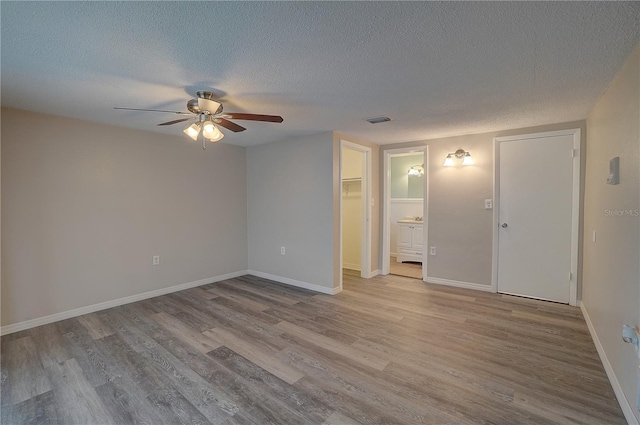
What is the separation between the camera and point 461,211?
13.8 ft

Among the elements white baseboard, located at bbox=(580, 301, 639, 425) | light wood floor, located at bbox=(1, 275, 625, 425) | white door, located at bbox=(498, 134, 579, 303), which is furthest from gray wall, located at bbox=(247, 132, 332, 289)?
white baseboard, located at bbox=(580, 301, 639, 425)

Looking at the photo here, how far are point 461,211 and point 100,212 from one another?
4.74m

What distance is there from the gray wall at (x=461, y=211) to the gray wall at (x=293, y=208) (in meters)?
1.62

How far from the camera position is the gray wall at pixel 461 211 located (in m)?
4.00

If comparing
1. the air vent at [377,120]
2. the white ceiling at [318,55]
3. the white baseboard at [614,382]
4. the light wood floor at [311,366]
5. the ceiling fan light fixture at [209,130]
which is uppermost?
the air vent at [377,120]

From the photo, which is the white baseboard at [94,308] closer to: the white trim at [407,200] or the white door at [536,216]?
the white trim at [407,200]

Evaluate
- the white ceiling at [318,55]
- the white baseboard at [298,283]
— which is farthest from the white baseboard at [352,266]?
the white ceiling at [318,55]

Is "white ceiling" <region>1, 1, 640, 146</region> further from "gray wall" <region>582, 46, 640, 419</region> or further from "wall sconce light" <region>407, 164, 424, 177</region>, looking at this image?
"wall sconce light" <region>407, 164, 424, 177</region>

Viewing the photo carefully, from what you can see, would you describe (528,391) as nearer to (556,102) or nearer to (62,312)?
(556,102)

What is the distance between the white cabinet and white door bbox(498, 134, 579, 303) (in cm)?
186

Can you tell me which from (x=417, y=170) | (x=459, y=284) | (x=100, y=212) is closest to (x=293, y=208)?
(x=100, y=212)

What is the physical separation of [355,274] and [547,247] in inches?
108

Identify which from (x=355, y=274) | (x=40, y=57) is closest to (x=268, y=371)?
(x=40, y=57)

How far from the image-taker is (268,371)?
2.21 meters
